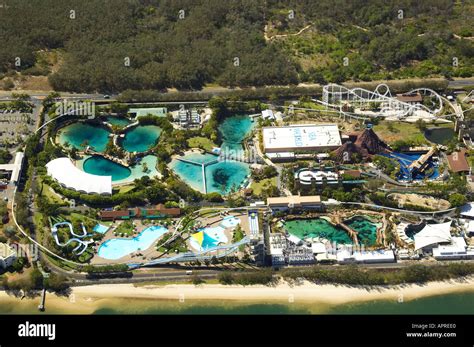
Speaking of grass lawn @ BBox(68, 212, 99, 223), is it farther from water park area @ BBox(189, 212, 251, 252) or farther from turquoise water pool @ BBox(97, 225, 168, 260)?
water park area @ BBox(189, 212, 251, 252)

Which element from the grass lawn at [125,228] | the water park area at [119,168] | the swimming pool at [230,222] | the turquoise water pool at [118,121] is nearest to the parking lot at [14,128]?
the water park area at [119,168]

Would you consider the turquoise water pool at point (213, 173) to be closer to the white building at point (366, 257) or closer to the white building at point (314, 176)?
the white building at point (314, 176)

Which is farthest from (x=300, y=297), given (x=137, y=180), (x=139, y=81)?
(x=139, y=81)

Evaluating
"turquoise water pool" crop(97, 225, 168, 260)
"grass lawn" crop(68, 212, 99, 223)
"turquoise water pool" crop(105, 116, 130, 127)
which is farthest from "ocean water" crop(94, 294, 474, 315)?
"turquoise water pool" crop(105, 116, 130, 127)

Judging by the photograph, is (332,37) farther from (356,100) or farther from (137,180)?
(137,180)

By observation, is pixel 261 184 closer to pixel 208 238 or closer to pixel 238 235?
pixel 238 235

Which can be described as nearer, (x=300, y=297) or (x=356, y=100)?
(x=300, y=297)
